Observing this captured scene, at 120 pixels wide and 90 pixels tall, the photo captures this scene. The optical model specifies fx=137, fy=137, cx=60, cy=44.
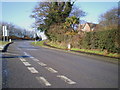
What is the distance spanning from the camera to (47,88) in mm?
4578

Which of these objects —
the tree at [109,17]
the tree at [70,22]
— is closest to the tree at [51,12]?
the tree at [70,22]

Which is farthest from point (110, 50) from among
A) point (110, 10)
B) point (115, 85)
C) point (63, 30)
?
point (110, 10)

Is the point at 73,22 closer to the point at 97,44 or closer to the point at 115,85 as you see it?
the point at 97,44

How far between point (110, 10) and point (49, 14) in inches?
624

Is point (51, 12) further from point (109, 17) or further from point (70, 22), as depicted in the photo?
point (109, 17)

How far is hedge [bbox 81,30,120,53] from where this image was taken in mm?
13359

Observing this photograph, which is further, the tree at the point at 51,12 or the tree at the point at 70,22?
the tree at the point at 51,12

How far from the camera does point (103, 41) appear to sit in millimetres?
15336

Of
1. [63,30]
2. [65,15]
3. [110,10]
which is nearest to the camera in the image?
[63,30]

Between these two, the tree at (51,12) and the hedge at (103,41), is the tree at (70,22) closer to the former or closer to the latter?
the tree at (51,12)

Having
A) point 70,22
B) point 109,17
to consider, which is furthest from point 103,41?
point 109,17

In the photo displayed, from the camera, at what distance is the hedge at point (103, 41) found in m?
13.4

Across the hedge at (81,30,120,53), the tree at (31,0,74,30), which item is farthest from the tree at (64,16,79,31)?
the hedge at (81,30,120,53)

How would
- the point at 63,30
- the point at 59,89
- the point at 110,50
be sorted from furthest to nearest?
1. the point at 63,30
2. the point at 110,50
3. the point at 59,89
